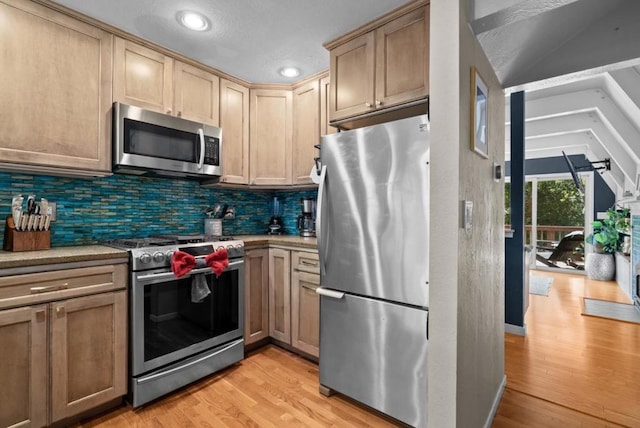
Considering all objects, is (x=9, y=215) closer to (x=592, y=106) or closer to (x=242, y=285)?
(x=242, y=285)

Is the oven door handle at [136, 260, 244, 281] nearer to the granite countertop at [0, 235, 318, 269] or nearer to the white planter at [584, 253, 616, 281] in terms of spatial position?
the granite countertop at [0, 235, 318, 269]

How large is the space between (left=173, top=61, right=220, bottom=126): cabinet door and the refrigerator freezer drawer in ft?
5.87

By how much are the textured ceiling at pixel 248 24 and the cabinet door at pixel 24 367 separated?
5.95 feet

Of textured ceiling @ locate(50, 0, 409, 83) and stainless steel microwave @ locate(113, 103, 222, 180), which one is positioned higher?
textured ceiling @ locate(50, 0, 409, 83)

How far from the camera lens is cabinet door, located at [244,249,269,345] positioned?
261cm

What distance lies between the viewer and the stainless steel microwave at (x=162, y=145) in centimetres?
215

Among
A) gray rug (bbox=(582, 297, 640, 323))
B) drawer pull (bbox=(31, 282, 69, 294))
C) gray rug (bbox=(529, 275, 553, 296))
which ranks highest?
drawer pull (bbox=(31, 282, 69, 294))

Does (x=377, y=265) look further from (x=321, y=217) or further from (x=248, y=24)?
(x=248, y=24)

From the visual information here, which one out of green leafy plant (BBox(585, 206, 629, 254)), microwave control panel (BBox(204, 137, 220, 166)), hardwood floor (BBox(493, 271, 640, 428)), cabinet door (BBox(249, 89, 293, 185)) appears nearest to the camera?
hardwood floor (BBox(493, 271, 640, 428))

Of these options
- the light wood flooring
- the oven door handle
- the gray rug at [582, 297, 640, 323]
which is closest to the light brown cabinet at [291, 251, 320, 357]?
the light wood flooring

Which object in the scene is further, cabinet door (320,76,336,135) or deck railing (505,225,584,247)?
deck railing (505,225,584,247)

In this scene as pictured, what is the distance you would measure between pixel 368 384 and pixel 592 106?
4.12 metres

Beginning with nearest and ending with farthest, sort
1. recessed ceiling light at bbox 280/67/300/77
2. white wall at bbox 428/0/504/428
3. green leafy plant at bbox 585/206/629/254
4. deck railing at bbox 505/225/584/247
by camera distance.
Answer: white wall at bbox 428/0/504/428 < recessed ceiling light at bbox 280/67/300/77 < green leafy plant at bbox 585/206/629/254 < deck railing at bbox 505/225/584/247

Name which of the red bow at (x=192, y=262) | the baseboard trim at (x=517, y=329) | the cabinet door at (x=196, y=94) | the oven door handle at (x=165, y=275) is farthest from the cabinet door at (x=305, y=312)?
the baseboard trim at (x=517, y=329)
